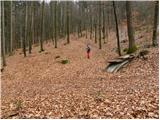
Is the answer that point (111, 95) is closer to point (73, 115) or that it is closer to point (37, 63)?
point (73, 115)

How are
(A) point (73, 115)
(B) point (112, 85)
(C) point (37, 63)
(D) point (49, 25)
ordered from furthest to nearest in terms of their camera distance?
(D) point (49, 25), (C) point (37, 63), (B) point (112, 85), (A) point (73, 115)

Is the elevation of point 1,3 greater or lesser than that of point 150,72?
greater

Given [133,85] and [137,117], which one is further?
[133,85]

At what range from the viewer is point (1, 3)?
28312 millimetres

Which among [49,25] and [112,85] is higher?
[49,25]

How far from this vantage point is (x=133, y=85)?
12.4 meters

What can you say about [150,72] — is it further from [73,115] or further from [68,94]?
[73,115]

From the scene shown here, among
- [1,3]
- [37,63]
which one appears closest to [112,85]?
[37,63]

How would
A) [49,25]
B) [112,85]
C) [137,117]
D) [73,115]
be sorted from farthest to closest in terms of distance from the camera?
[49,25] → [112,85] → [73,115] → [137,117]

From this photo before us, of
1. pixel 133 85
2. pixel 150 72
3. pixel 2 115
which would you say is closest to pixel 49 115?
pixel 2 115

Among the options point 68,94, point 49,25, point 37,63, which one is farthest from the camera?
point 49,25

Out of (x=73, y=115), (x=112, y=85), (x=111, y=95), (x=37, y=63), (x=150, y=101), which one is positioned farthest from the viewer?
(x=37, y=63)

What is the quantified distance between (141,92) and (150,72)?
170 inches

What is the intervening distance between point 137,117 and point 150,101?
1.54 m
